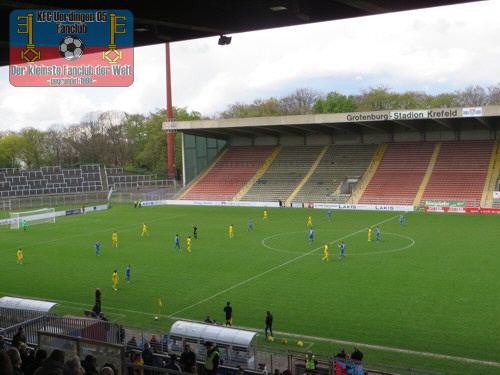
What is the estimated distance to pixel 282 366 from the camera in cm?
1500

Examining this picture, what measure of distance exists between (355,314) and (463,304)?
4.57 metres

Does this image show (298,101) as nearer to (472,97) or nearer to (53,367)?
(472,97)

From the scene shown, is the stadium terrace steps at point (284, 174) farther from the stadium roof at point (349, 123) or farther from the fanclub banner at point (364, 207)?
the fanclub banner at point (364, 207)

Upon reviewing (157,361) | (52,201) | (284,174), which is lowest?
(157,361)

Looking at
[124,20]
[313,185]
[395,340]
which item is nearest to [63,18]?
[124,20]

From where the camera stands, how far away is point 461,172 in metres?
55.2

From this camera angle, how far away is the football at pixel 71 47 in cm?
1416

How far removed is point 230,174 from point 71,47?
54.7m

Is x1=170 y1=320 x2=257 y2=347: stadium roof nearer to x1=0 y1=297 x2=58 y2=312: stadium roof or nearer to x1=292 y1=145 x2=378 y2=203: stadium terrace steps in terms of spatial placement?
x1=0 y1=297 x2=58 y2=312: stadium roof

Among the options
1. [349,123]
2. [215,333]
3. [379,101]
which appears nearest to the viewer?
[215,333]

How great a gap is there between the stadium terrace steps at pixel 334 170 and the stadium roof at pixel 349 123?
9.11 feet

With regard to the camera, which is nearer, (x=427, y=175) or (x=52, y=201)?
(x=427, y=175)

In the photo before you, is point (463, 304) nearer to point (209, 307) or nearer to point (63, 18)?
point (209, 307)

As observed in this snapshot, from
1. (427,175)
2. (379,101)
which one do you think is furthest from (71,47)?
(379,101)
